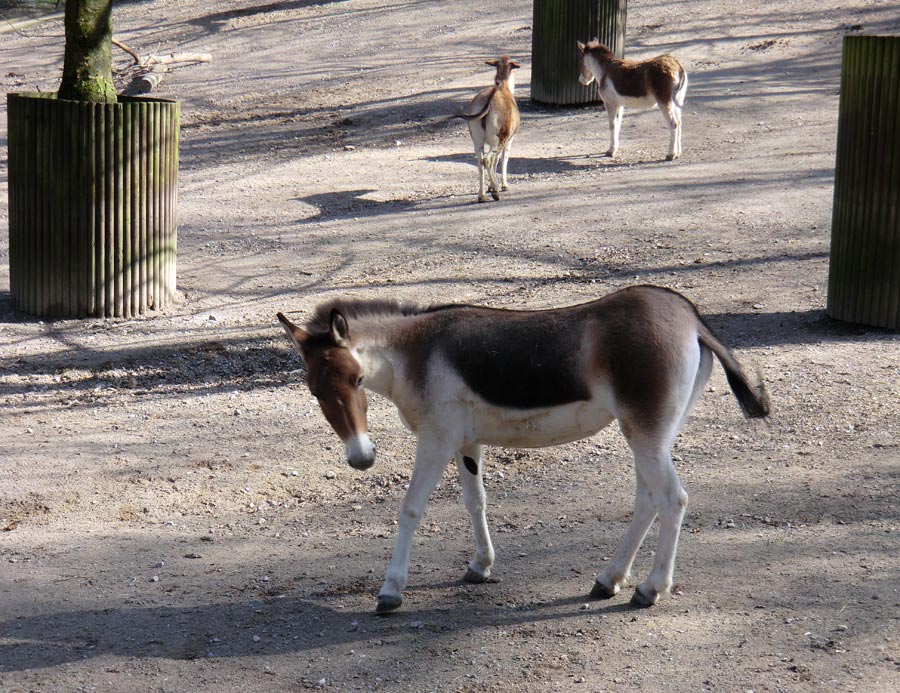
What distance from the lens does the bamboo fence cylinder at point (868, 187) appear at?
8.20 metres

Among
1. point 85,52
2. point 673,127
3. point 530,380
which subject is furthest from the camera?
point 673,127

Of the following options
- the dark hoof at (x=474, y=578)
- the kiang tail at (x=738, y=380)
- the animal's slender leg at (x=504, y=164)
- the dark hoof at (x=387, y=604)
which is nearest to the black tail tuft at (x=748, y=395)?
the kiang tail at (x=738, y=380)

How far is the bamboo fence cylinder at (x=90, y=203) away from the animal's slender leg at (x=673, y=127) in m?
7.70

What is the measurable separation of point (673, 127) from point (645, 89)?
28.8 inches

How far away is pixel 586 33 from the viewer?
18094mm

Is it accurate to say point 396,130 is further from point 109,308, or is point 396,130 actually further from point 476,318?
point 476,318

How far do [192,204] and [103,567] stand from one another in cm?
884

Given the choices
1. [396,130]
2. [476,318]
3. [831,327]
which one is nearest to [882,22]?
[396,130]

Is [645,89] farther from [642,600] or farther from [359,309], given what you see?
[642,600]

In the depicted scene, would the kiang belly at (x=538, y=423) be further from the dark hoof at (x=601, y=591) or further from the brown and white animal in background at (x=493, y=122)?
the brown and white animal in background at (x=493, y=122)

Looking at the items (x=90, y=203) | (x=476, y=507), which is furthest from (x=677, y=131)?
(x=476, y=507)

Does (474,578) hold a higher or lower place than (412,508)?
lower

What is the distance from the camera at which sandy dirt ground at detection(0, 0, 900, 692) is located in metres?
4.30

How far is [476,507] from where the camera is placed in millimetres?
4812
